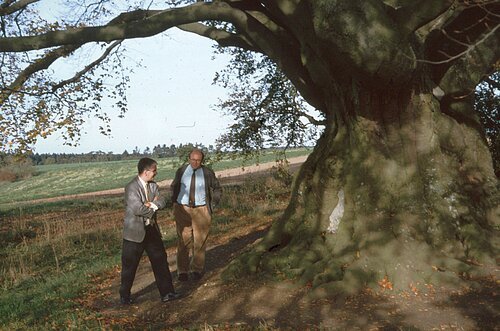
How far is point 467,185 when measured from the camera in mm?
7848

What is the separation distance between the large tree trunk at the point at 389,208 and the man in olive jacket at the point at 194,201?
0.80 m

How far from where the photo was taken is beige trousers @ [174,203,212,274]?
7551mm

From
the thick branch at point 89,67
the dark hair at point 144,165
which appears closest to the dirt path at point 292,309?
the dark hair at point 144,165

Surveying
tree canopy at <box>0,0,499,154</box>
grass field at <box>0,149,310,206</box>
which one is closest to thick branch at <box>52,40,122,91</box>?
tree canopy at <box>0,0,499,154</box>

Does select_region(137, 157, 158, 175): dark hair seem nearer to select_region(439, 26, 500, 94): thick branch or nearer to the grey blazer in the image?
the grey blazer

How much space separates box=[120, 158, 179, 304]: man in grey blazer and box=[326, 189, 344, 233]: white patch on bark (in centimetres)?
258

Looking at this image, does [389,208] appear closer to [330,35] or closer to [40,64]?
[330,35]

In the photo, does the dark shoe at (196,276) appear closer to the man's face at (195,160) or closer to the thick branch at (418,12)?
the man's face at (195,160)

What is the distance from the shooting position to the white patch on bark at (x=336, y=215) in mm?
7344

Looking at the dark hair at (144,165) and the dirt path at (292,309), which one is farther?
the dark hair at (144,165)

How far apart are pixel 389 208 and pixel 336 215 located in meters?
0.82

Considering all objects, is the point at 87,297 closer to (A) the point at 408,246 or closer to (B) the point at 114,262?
(B) the point at 114,262

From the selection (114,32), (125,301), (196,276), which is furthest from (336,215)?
(114,32)

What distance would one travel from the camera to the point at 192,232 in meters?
7.68
